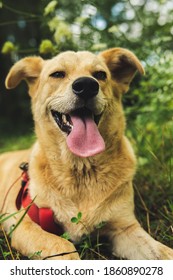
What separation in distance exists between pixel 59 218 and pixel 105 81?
1293mm

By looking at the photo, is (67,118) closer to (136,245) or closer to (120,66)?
(120,66)

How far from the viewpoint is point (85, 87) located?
3.10 meters

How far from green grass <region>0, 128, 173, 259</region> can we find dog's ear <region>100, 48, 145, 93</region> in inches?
27.3

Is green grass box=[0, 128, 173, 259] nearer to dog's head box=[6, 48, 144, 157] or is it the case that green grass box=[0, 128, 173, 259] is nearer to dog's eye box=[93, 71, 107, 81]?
dog's head box=[6, 48, 144, 157]

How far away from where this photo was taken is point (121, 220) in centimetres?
324

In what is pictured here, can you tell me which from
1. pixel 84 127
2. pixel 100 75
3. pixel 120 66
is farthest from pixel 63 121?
pixel 120 66

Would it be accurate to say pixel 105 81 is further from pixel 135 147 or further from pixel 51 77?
pixel 135 147

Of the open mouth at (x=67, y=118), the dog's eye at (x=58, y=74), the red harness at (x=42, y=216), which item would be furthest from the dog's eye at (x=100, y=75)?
the red harness at (x=42, y=216)

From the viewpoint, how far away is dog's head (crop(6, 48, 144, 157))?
3.14 metres

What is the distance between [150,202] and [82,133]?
44.2 inches

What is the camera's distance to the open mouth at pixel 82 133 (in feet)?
10.2
